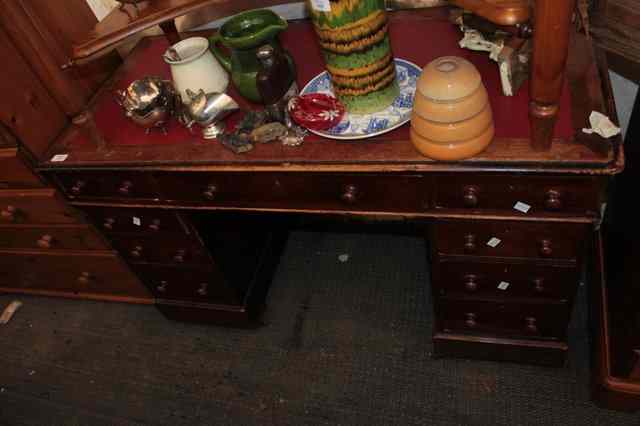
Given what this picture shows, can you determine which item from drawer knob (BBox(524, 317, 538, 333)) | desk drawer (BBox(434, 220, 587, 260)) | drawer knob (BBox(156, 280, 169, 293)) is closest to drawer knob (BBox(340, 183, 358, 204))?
desk drawer (BBox(434, 220, 587, 260))

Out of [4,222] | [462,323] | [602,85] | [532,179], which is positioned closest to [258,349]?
[462,323]

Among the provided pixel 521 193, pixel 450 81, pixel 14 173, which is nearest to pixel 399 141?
pixel 450 81

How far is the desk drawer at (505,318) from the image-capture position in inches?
58.4

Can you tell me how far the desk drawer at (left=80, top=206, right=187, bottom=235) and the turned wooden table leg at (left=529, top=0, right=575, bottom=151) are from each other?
1080 mm

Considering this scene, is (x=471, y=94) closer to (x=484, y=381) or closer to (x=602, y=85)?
(x=602, y=85)

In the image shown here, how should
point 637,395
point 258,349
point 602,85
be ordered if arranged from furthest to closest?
point 258,349
point 637,395
point 602,85

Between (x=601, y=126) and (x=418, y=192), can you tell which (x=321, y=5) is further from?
Answer: (x=601, y=126)

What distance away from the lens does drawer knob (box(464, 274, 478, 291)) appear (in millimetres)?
1434

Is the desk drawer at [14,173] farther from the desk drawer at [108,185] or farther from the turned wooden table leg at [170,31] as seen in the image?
the turned wooden table leg at [170,31]

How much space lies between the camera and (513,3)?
0.91m

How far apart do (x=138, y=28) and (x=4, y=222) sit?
3.68ft

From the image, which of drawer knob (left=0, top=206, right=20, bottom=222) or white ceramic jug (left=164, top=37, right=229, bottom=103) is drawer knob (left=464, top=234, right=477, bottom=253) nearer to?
white ceramic jug (left=164, top=37, right=229, bottom=103)

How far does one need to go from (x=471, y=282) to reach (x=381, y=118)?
0.56m

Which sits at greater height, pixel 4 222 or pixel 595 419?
pixel 4 222
